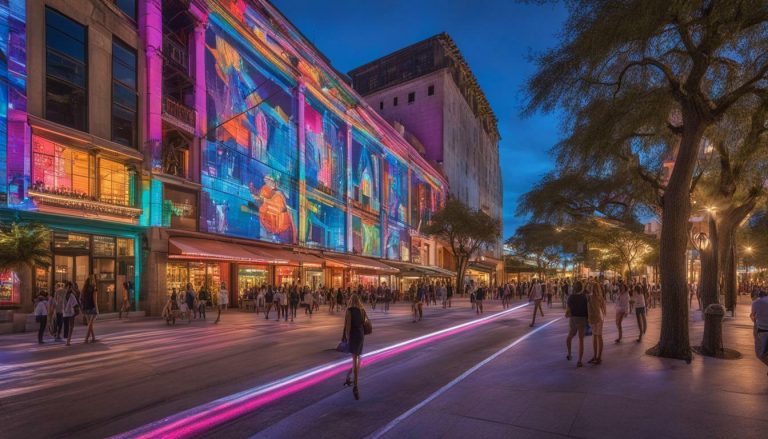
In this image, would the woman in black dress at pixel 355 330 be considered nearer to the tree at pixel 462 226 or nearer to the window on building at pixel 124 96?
the window on building at pixel 124 96

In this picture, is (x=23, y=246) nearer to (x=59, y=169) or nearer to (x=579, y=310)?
(x=59, y=169)

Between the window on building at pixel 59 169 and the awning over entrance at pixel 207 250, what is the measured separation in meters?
4.11

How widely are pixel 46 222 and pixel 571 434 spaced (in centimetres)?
1846

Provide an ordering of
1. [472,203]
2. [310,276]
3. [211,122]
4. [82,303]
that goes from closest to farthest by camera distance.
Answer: [82,303] < [211,122] < [310,276] < [472,203]

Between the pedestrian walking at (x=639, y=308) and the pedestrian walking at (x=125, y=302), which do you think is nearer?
the pedestrian walking at (x=639, y=308)

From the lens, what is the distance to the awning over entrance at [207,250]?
20.8 m

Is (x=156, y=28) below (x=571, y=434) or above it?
above

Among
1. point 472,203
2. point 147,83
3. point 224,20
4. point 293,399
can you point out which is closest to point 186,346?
point 293,399

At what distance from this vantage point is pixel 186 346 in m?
12.5

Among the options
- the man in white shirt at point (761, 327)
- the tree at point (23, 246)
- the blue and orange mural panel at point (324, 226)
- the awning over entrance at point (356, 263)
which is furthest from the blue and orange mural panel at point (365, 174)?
the man in white shirt at point (761, 327)

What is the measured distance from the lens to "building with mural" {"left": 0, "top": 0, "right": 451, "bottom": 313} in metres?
16.8

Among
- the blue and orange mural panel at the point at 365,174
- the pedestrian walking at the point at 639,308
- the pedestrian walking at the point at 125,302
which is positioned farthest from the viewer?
the blue and orange mural panel at the point at 365,174

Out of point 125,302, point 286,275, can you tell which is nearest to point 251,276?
point 286,275

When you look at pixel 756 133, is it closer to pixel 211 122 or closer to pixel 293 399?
pixel 293 399
